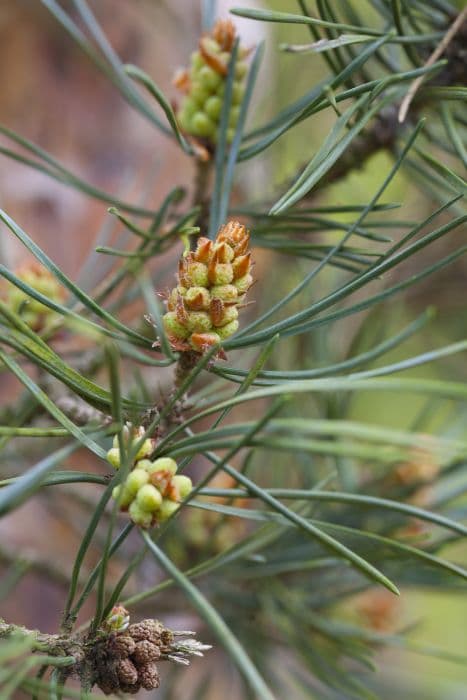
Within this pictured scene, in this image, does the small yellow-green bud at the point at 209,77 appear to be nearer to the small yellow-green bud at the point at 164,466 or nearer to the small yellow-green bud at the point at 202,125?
the small yellow-green bud at the point at 202,125

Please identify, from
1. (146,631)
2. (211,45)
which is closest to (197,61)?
(211,45)

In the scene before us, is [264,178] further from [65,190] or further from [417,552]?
[417,552]

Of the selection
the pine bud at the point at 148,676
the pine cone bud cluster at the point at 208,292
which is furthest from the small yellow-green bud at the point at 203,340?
the pine bud at the point at 148,676

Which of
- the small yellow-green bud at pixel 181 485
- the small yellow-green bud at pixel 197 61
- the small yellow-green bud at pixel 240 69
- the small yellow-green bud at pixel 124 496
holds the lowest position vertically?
the small yellow-green bud at pixel 124 496

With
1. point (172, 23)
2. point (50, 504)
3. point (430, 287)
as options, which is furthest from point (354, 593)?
point (172, 23)

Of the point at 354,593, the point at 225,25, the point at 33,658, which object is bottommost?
the point at 33,658

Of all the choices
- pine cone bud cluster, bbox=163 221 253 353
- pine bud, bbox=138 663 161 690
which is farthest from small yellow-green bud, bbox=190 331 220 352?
pine bud, bbox=138 663 161 690

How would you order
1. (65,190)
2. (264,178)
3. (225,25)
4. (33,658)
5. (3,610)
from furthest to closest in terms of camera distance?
(264,178) → (65,190) → (3,610) → (225,25) → (33,658)

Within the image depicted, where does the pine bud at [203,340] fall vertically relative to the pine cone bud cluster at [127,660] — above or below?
above

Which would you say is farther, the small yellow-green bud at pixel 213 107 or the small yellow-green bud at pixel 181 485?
the small yellow-green bud at pixel 213 107
